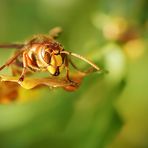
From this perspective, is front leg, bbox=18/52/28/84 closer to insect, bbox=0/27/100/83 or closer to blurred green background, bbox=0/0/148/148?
insect, bbox=0/27/100/83

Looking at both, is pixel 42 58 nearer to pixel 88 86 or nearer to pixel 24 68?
pixel 24 68

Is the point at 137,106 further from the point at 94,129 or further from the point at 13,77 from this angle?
the point at 13,77

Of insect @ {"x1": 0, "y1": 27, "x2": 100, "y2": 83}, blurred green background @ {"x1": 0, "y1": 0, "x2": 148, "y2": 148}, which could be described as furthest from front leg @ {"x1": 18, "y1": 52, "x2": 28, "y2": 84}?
blurred green background @ {"x1": 0, "y1": 0, "x2": 148, "y2": 148}

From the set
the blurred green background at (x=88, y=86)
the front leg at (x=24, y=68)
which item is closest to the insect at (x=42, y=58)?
the front leg at (x=24, y=68)

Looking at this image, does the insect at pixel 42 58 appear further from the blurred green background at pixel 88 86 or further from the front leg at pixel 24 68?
the blurred green background at pixel 88 86

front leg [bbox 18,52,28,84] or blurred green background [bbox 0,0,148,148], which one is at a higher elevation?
blurred green background [bbox 0,0,148,148]

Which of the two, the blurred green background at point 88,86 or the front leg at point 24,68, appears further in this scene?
the blurred green background at point 88,86

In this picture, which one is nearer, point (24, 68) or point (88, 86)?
point (24, 68)

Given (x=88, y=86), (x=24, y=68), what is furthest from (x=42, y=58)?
(x=88, y=86)
